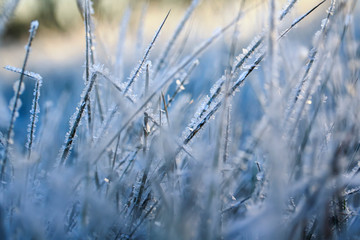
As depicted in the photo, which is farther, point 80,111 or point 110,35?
point 110,35

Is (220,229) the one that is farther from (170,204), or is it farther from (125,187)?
(125,187)

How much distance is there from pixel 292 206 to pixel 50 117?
0.56m

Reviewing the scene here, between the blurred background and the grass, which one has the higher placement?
the blurred background

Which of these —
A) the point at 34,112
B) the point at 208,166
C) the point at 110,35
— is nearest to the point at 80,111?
the point at 34,112

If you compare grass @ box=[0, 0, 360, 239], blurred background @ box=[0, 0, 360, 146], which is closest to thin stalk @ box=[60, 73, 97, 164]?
grass @ box=[0, 0, 360, 239]

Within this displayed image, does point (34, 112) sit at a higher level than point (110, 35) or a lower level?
lower

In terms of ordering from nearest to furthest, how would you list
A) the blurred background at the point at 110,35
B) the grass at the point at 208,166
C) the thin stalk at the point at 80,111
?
1. the grass at the point at 208,166
2. the thin stalk at the point at 80,111
3. the blurred background at the point at 110,35

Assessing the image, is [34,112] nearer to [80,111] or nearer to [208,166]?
[80,111]

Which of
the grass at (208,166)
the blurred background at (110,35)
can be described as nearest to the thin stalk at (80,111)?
the grass at (208,166)

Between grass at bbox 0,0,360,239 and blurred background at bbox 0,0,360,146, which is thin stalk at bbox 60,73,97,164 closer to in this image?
grass at bbox 0,0,360,239

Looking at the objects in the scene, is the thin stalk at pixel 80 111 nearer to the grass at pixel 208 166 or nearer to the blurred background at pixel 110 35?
the grass at pixel 208 166

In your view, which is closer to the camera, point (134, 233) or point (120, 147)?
point (134, 233)

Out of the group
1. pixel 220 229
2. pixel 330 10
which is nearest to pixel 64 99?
pixel 220 229

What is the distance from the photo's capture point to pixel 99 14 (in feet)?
3.25
